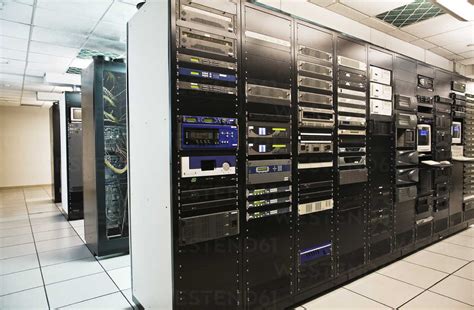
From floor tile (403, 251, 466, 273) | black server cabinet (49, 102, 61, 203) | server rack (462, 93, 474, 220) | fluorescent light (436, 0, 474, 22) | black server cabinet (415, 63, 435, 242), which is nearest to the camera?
fluorescent light (436, 0, 474, 22)

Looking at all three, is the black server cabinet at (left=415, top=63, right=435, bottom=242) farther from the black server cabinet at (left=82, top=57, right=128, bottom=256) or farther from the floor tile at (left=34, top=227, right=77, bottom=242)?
the floor tile at (left=34, top=227, right=77, bottom=242)

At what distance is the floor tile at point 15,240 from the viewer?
13.9ft

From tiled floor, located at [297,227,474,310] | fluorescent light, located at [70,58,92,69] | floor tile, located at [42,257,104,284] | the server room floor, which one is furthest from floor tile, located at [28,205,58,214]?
tiled floor, located at [297,227,474,310]

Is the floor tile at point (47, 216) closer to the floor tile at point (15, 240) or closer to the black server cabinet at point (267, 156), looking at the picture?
the floor tile at point (15, 240)

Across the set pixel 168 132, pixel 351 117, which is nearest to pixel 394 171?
pixel 351 117

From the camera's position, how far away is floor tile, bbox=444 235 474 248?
4054 millimetres

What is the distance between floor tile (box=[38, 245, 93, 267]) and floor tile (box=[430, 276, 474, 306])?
3.90 m

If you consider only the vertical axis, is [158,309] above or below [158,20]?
below

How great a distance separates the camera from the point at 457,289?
2721 millimetres

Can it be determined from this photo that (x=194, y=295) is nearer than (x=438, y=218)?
Yes

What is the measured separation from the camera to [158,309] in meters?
2.03

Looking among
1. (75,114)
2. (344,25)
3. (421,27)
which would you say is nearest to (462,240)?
(421,27)

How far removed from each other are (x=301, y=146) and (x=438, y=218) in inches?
115

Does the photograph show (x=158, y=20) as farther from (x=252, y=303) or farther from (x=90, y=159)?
(x=90, y=159)
